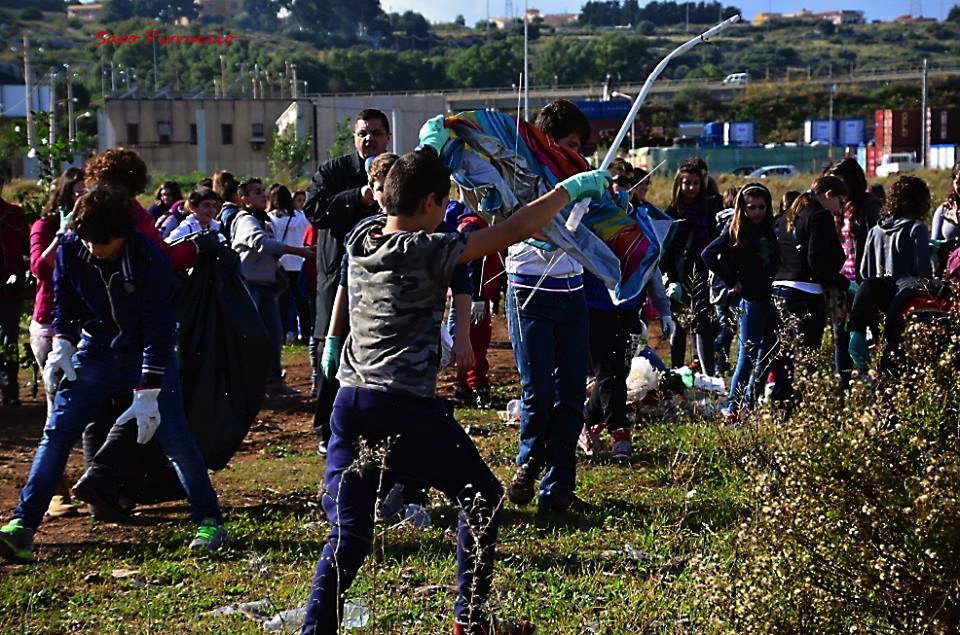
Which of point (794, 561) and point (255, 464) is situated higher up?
point (794, 561)

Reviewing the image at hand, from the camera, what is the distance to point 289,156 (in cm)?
5706

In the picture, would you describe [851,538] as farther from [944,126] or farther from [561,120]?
[944,126]

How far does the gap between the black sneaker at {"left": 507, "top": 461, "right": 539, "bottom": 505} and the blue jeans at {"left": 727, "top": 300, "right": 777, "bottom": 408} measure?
8.94 feet

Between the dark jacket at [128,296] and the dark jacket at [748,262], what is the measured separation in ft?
14.4

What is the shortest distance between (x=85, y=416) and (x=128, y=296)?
64 cm

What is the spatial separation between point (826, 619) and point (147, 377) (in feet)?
11.3

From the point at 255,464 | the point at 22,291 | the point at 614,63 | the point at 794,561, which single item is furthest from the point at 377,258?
the point at 614,63

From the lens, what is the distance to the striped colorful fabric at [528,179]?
5910 mm

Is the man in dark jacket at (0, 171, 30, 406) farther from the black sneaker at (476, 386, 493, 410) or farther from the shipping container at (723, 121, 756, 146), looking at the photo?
the shipping container at (723, 121, 756, 146)

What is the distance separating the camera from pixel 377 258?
4.52m

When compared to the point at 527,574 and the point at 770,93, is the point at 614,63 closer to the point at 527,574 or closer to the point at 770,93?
the point at 770,93

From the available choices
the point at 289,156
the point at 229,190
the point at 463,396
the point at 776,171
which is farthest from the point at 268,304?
the point at 776,171

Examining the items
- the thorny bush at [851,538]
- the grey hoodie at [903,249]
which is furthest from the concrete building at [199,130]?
the thorny bush at [851,538]

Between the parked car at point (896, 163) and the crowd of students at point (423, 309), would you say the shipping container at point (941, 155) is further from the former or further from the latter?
the crowd of students at point (423, 309)
